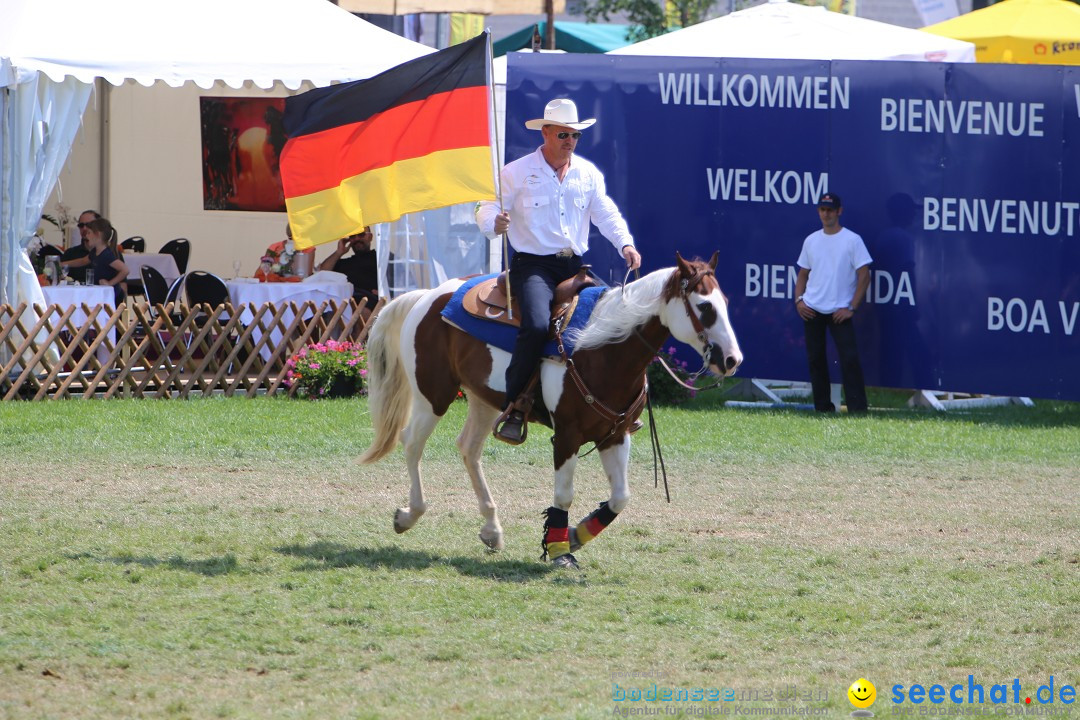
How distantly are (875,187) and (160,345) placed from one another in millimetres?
6706

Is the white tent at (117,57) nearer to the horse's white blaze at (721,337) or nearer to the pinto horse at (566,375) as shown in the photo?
the pinto horse at (566,375)

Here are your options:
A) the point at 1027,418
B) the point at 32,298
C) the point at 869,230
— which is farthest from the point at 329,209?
the point at 1027,418

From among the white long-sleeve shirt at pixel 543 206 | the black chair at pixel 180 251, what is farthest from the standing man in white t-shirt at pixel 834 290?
the black chair at pixel 180 251

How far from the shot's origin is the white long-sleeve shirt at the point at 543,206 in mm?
7172

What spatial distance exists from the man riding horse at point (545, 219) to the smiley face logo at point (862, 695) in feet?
8.51

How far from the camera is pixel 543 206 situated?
23.5 ft

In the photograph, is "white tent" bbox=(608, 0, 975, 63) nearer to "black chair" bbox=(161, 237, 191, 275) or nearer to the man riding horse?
"black chair" bbox=(161, 237, 191, 275)

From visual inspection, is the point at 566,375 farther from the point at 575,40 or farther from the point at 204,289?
the point at 575,40

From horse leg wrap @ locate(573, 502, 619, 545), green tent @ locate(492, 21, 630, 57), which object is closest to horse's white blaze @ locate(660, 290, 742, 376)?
horse leg wrap @ locate(573, 502, 619, 545)

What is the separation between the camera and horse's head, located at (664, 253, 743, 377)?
21.0 feet

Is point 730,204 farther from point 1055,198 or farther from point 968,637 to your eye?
point 968,637

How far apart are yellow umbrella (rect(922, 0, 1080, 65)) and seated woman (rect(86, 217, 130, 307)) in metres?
10.1

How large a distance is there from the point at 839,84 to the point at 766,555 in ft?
22.5

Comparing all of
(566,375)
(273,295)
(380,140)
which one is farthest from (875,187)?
(566,375)
